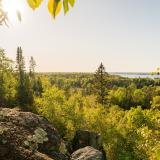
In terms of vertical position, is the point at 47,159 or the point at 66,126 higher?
the point at 47,159

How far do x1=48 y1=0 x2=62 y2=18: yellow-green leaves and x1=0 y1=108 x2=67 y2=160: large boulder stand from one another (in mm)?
8290

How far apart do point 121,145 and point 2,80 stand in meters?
30.6

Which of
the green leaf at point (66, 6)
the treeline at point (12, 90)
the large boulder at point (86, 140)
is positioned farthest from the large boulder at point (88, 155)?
the treeline at point (12, 90)

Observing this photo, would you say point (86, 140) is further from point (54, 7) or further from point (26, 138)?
point (54, 7)

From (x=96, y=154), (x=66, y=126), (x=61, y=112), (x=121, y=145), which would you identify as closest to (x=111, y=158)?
(x=121, y=145)

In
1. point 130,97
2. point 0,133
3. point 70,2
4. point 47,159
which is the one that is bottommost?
point 130,97

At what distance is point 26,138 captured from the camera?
1002 cm

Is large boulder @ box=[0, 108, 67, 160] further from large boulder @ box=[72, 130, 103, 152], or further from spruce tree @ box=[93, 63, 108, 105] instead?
spruce tree @ box=[93, 63, 108, 105]

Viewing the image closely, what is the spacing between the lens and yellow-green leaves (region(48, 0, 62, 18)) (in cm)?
104

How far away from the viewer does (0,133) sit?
9.59 m

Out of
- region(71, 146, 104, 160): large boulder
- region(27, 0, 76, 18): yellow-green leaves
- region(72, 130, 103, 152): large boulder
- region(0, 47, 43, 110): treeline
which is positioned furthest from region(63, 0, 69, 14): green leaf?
region(0, 47, 43, 110): treeline

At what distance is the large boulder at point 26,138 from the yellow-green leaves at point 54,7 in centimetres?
829

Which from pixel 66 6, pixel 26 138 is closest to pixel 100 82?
pixel 26 138

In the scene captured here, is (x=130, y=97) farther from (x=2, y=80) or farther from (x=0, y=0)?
(x=0, y=0)
